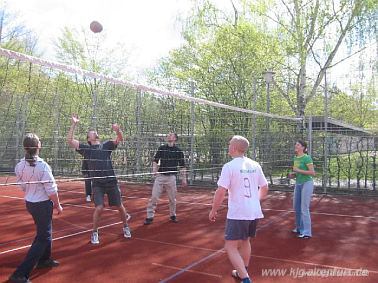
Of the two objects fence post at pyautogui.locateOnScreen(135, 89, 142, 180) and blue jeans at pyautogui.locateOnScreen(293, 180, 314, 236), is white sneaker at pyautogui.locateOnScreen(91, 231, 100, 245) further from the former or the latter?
fence post at pyautogui.locateOnScreen(135, 89, 142, 180)

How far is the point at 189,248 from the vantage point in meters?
5.94

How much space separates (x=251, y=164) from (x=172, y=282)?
1.52m

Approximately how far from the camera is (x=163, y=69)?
73.4 ft

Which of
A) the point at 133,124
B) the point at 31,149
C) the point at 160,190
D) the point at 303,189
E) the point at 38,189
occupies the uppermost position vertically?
the point at 133,124

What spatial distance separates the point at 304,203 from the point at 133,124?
6903mm

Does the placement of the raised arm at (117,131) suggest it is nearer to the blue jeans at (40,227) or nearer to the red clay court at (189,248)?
the red clay court at (189,248)

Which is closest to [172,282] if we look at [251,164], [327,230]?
[251,164]

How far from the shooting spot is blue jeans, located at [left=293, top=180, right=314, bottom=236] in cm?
664

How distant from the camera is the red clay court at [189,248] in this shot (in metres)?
4.77

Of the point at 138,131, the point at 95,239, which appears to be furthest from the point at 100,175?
the point at 138,131

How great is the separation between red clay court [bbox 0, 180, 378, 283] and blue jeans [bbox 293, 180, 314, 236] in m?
0.22

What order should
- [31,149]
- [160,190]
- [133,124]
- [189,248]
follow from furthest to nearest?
[133,124] < [160,190] < [189,248] < [31,149]

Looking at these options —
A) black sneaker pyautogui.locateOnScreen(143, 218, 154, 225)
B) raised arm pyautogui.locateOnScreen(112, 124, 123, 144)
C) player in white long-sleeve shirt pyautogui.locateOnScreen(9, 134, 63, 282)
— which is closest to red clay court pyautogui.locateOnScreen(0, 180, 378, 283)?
black sneaker pyautogui.locateOnScreen(143, 218, 154, 225)

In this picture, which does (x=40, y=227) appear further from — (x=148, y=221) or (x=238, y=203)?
(x=148, y=221)
